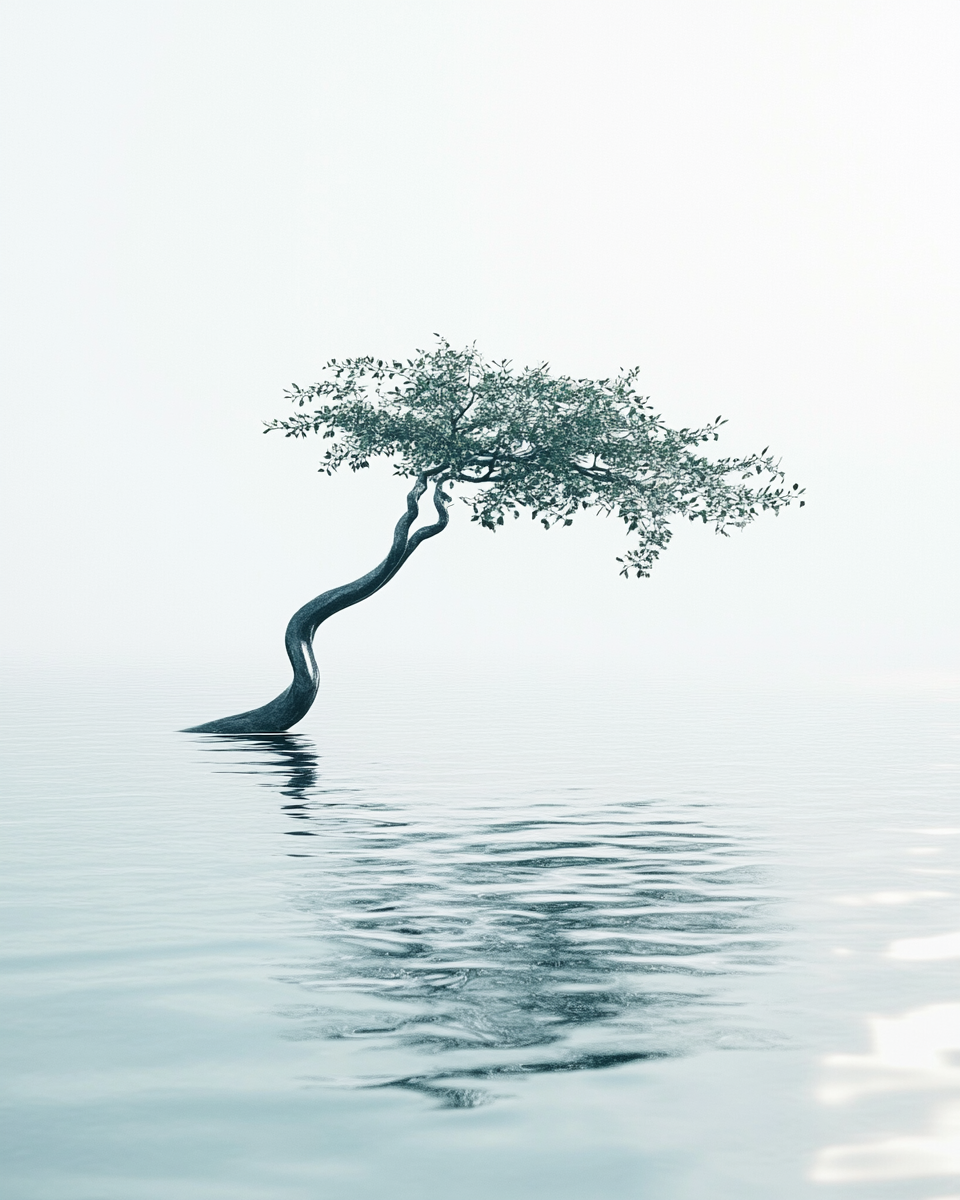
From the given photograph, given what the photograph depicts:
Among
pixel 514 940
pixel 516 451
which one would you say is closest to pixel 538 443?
pixel 516 451

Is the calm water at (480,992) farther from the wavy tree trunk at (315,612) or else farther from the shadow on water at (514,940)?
the wavy tree trunk at (315,612)

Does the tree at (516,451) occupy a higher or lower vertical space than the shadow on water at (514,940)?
higher

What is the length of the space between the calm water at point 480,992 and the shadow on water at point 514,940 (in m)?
0.05

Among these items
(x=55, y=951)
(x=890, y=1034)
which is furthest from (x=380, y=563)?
(x=890, y=1034)

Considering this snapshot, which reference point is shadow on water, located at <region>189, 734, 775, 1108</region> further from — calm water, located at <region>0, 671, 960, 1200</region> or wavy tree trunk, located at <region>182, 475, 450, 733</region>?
wavy tree trunk, located at <region>182, 475, 450, 733</region>

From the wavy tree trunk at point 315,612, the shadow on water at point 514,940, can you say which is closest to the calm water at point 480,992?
the shadow on water at point 514,940

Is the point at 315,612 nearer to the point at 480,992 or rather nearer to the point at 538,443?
the point at 538,443

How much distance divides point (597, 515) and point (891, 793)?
15640 mm

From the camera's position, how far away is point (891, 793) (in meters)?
32.6

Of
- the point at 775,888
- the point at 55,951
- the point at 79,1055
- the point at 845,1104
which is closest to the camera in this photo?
the point at 845,1104

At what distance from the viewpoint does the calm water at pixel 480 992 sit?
9359 mm

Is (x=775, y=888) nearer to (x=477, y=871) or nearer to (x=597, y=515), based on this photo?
(x=477, y=871)

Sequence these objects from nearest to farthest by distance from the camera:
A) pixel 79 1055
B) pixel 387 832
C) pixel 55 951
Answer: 1. pixel 79 1055
2. pixel 55 951
3. pixel 387 832

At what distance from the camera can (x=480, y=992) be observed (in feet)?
44.8
